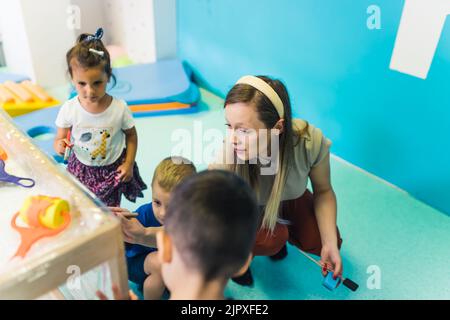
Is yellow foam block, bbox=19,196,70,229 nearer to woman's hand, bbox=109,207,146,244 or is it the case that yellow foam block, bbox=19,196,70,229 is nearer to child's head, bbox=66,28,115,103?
woman's hand, bbox=109,207,146,244

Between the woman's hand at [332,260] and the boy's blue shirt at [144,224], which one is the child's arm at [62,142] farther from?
the woman's hand at [332,260]

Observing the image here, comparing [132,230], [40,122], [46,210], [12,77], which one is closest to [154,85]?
[40,122]

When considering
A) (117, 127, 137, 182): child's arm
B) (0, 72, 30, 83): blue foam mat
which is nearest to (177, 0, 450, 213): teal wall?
(117, 127, 137, 182): child's arm

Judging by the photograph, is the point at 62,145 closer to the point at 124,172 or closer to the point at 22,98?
the point at 124,172

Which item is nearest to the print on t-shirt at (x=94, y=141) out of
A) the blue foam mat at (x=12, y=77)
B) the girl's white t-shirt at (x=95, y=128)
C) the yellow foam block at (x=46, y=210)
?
the girl's white t-shirt at (x=95, y=128)

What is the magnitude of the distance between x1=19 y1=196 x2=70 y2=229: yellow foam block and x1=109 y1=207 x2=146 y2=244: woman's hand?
17cm

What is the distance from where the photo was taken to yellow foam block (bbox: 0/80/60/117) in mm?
1815

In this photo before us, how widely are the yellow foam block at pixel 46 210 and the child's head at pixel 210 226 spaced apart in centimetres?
17

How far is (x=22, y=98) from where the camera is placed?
1876mm

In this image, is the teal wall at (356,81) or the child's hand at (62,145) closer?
the child's hand at (62,145)

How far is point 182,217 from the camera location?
522 mm

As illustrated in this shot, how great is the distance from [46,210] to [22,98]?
4.99ft

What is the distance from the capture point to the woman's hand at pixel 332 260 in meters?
0.95
